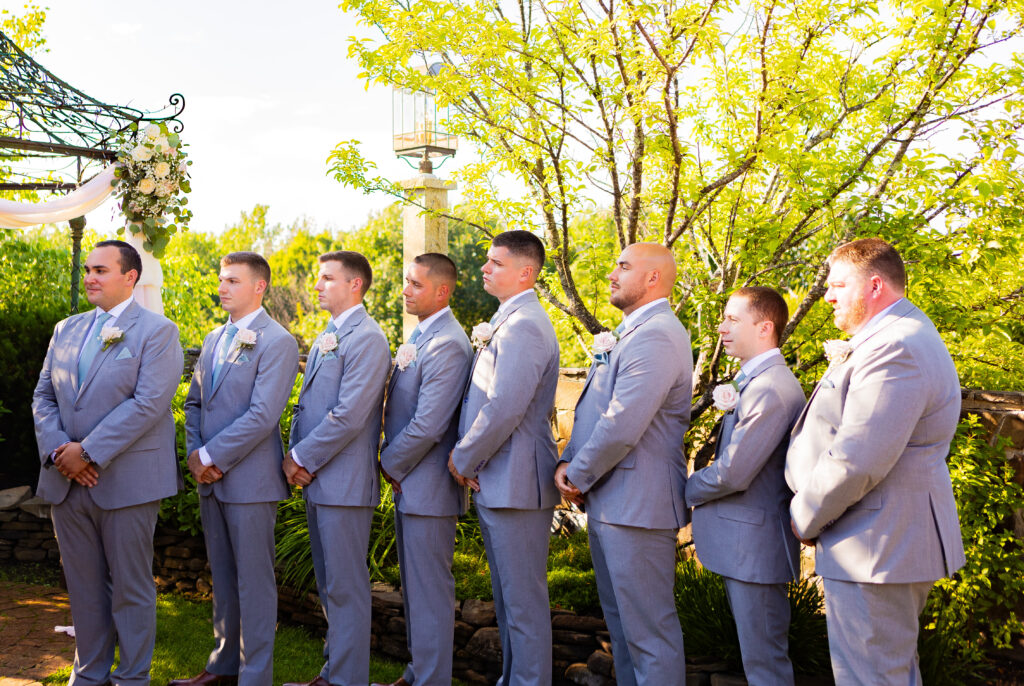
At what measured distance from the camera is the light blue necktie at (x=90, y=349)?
4578mm

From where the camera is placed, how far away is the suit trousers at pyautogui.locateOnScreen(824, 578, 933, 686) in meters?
3.14

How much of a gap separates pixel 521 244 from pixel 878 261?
1.78 meters

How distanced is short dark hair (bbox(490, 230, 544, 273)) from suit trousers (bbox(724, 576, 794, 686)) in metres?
1.86

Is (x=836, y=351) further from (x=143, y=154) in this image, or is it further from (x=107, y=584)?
(x=143, y=154)

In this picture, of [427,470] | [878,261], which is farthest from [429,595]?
[878,261]

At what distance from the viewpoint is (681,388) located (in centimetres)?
404

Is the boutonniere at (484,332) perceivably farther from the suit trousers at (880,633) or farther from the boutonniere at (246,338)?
the suit trousers at (880,633)

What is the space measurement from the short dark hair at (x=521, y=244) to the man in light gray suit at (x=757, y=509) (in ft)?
3.85

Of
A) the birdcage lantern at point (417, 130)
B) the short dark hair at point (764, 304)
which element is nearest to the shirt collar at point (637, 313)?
the short dark hair at point (764, 304)

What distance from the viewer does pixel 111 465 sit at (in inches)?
176

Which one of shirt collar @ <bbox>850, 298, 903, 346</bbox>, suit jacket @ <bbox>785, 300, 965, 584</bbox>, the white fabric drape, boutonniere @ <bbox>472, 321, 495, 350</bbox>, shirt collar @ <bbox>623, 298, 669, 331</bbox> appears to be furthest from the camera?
the white fabric drape

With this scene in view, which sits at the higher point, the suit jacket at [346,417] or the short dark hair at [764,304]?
the short dark hair at [764,304]

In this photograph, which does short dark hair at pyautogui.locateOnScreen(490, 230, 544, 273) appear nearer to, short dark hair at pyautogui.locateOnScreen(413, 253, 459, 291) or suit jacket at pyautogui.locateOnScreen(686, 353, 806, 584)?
short dark hair at pyautogui.locateOnScreen(413, 253, 459, 291)

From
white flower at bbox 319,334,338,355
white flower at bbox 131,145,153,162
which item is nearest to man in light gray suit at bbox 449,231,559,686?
white flower at bbox 319,334,338,355
